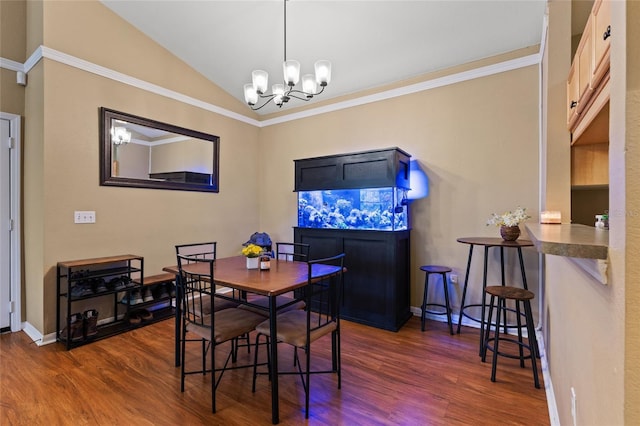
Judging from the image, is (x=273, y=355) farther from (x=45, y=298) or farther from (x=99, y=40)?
(x=99, y=40)

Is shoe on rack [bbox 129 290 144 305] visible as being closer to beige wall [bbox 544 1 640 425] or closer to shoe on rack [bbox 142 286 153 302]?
shoe on rack [bbox 142 286 153 302]

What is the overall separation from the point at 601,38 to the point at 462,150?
2.01 m

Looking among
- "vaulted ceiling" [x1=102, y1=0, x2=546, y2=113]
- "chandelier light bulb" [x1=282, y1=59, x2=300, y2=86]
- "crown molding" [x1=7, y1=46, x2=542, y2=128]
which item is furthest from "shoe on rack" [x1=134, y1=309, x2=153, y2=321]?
"vaulted ceiling" [x1=102, y1=0, x2=546, y2=113]

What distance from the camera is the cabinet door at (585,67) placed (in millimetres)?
1582

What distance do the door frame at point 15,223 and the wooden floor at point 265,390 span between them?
0.39 m

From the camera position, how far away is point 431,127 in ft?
11.7

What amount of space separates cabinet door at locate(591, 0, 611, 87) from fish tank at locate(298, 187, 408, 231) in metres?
1.91

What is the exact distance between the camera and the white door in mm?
3143

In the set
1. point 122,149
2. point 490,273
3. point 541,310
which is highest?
point 122,149

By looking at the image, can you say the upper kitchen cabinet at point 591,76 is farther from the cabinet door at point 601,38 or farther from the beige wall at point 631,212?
the beige wall at point 631,212

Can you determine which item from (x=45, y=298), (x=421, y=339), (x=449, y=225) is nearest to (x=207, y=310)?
(x=45, y=298)

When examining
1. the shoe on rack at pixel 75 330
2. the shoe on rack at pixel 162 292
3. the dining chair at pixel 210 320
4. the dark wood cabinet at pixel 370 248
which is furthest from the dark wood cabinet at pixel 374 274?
the shoe on rack at pixel 75 330

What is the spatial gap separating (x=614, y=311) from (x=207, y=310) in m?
2.44

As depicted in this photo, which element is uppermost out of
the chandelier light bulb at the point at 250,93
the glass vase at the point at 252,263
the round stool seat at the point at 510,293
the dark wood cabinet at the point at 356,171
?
the chandelier light bulb at the point at 250,93
